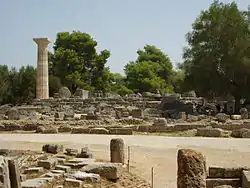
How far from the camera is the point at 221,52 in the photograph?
34.9 m

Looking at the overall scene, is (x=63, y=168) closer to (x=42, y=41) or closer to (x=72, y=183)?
(x=72, y=183)

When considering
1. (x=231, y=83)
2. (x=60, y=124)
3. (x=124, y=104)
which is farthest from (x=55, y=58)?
(x=60, y=124)

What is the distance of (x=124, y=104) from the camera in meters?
39.1

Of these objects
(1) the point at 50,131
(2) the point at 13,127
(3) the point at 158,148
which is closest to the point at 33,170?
(3) the point at 158,148

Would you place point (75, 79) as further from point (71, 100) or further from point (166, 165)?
point (166, 165)

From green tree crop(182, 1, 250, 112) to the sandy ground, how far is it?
16337mm

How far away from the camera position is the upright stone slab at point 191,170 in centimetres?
671

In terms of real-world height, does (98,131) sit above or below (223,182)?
above

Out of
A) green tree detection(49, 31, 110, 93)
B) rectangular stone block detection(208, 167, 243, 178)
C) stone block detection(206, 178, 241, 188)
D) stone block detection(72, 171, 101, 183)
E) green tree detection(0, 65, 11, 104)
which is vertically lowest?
stone block detection(72, 171, 101, 183)

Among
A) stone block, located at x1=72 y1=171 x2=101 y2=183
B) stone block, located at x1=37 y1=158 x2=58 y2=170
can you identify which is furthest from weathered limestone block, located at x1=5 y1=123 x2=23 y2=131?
stone block, located at x1=72 y1=171 x2=101 y2=183

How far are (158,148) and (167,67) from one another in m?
59.2

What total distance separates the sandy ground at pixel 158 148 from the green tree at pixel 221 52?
16.3 metres

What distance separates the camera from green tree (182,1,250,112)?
111 ft

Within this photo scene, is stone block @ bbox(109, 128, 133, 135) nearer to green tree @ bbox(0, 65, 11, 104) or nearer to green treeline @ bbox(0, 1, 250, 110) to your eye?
green treeline @ bbox(0, 1, 250, 110)
